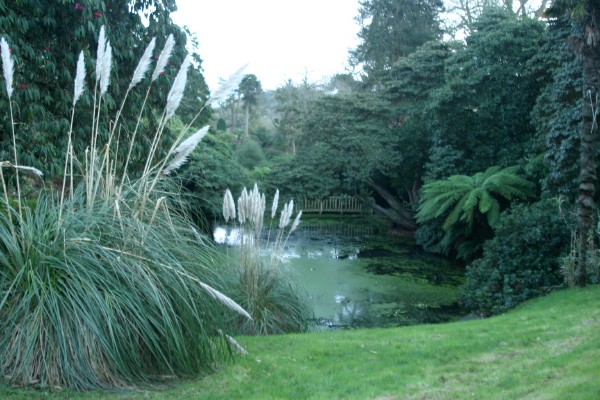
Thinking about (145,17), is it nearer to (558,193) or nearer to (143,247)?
(143,247)

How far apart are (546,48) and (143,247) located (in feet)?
52.0

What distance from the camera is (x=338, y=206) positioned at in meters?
31.4

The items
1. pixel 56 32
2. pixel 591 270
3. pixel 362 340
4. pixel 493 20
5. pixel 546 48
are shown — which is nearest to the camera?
pixel 362 340

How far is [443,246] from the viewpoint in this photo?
65.7 ft

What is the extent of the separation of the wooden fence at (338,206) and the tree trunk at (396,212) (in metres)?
3.79

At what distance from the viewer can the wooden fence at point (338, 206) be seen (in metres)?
30.8

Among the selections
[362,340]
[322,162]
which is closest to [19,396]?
[362,340]

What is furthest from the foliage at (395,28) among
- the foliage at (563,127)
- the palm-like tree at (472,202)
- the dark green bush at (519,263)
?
the dark green bush at (519,263)

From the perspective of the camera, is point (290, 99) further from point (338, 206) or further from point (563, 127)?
point (563, 127)

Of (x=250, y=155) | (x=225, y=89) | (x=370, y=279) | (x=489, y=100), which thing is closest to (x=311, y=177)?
(x=489, y=100)

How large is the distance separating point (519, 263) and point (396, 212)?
562 inches

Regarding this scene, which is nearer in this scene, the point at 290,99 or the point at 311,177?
the point at 311,177

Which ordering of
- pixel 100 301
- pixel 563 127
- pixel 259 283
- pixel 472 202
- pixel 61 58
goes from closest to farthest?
pixel 100 301 → pixel 61 58 → pixel 259 283 → pixel 563 127 → pixel 472 202

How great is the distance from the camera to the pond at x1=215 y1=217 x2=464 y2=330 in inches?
452
